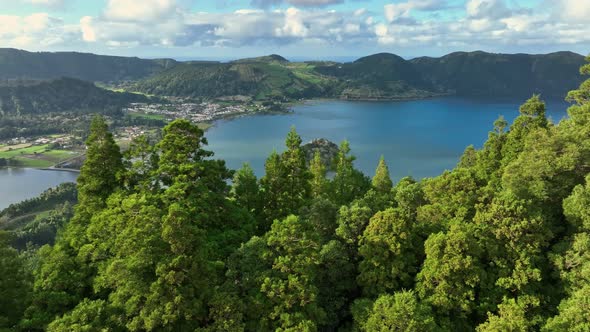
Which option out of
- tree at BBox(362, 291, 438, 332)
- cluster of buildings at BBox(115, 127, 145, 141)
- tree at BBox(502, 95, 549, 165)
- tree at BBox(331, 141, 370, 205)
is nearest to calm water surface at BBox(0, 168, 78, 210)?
cluster of buildings at BBox(115, 127, 145, 141)

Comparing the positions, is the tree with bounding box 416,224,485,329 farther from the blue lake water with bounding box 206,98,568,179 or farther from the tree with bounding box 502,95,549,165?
the blue lake water with bounding box 206,98,568,179

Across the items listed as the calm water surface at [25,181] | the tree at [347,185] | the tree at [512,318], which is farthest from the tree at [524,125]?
the calm water surface at [25,181]

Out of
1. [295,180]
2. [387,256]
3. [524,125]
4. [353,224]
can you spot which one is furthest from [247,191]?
[524,125]

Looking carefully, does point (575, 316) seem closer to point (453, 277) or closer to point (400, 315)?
point (453, 277)

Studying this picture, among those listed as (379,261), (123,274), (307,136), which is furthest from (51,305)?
(307,136)

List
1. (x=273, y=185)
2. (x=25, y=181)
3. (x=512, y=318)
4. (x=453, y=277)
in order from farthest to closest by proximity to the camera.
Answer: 1. (x=25, y=181)
2. (x=273, y=185)
3. (x=453, y=277)
4. (x=512, y=318)

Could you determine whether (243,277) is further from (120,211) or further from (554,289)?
(554,289)
